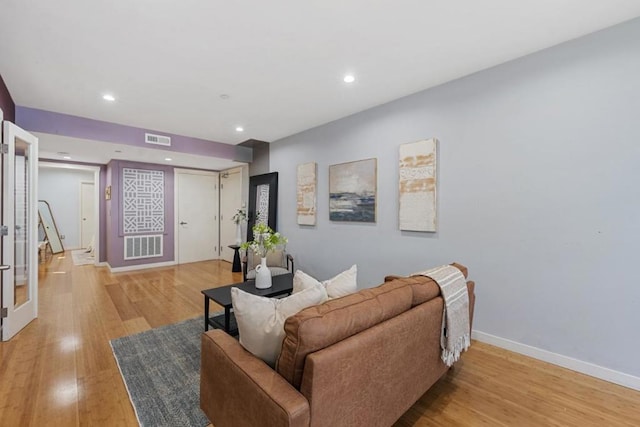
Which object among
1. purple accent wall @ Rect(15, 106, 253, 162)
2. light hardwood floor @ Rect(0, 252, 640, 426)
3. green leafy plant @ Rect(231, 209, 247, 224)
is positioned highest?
purple accent wall @ Rect(15, 106, 253, 162)

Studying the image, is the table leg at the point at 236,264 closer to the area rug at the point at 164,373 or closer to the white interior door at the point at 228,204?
the white interior door at the point at 228,204

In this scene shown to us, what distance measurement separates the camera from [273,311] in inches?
53.8

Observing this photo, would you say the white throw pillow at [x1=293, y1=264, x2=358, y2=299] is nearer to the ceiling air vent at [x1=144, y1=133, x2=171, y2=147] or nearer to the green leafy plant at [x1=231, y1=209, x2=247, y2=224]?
the ceiling air vent at [x1=144, y1=133, x2=171, y2=147]

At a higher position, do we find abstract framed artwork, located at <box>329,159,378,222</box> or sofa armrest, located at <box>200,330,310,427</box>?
abstract framed artwork, located at <box>329,159,378,222</box>

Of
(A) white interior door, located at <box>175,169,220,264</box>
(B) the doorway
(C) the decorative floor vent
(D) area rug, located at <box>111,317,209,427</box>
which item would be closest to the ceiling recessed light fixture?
(D) area rug, located at <box>111,317,209,427</box>

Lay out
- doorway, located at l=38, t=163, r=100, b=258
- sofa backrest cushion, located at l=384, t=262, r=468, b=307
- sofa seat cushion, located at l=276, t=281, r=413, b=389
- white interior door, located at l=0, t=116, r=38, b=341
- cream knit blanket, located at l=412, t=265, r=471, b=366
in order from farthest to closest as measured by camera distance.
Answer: doorway, located at l=38, t=163, r=100, b=258 < white interior door, located at l=0, t=116, r=38, b=341 < cream knit blanket, located at l=412, t=265, r=471, b=366 < sofa backrest cushion, located at l=384, t=262, r=468, b=307 < sofa seat cushion, located at l=276, t=281, r=413, b=389

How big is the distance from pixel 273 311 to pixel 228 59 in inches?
86.0

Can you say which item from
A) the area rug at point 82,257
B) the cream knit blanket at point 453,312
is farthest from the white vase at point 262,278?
the area rug at point 82,257

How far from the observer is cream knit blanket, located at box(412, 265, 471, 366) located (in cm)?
177

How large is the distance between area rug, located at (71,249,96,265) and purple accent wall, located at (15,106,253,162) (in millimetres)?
3690

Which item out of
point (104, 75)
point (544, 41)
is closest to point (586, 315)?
point (544, 41)

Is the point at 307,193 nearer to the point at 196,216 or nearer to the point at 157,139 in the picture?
the point at 157,139

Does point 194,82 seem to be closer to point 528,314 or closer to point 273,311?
point 273,311

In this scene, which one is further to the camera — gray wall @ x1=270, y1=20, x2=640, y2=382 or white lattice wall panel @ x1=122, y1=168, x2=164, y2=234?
white lattice wall panel @ x1=122, y1=168, x2=164, y2=234
